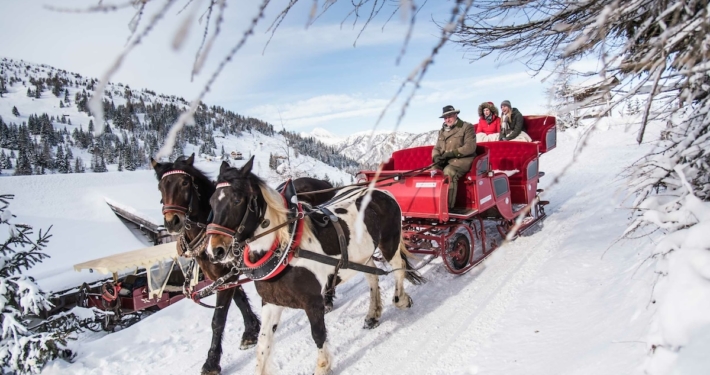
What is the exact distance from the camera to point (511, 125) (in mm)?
7648

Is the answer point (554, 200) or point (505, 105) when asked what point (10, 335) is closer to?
point (505, 105)

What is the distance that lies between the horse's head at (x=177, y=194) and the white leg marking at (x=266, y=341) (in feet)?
3.97

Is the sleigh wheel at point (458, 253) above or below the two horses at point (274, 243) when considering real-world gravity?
below

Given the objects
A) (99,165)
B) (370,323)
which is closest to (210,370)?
(370,323)

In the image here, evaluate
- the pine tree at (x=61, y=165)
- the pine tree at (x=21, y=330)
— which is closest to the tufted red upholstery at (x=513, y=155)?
the pine tree at (x=21, y=330)

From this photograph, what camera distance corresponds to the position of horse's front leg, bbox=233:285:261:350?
4180 mm

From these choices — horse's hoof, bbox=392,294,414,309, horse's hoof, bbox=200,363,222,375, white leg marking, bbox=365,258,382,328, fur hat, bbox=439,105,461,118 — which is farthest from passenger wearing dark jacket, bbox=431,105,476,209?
horse's hoof, bbox=200,363,222,375

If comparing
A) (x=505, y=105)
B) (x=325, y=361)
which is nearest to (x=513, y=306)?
(x=325, y=361)

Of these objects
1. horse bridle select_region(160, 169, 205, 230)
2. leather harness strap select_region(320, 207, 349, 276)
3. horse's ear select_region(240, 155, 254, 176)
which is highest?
horse's ear select_region(240, 155, 254, 176)

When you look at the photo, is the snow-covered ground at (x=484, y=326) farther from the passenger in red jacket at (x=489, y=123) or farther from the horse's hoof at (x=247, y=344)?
the passenger in red jacket at (x=489, y=123)

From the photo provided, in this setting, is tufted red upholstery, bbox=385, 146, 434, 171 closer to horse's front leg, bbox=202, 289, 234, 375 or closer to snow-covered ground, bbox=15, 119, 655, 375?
snow-covered ground, bbox=15, 119, 655, 375

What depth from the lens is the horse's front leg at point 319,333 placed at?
3.28m

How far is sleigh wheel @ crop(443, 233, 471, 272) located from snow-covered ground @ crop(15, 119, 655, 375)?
221 mm

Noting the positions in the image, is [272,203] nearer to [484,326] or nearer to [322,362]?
[322,362]
